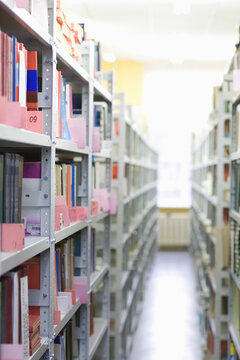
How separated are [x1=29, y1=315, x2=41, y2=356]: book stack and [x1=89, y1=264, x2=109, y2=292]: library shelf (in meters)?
0.82

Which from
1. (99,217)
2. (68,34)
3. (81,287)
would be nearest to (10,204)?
(68,34)

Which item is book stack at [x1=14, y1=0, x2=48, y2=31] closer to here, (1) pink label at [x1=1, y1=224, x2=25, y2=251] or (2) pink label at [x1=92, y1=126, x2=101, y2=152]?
(1) pink label at [x1=1, y1=224, x2=25, y2=251]

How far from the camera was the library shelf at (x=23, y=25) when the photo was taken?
4.40 ft

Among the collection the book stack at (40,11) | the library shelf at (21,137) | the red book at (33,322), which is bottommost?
the red book at (33,322)

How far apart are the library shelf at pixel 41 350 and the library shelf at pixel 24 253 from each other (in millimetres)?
330

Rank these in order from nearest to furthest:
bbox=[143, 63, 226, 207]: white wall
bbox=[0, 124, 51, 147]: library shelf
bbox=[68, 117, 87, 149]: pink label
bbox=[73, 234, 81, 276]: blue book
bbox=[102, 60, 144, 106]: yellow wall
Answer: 1. bbox=[0, 124, 51, 147]: library shelf
2. bbox=[68, 117, 87, 149]: pink label
3. bbox=[73, 234, 81, 276]: blue book
4. bbox=[102, 60, 144, 106]: yellow wall
5. bbox=[143, 63, 226, 207]: white wall

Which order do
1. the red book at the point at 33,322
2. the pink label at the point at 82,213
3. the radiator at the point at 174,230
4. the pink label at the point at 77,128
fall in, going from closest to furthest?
1. the red book at the point at 33,322
2. the pink label at the point at 77,128
3. the pink label at the point at 82,213
4. the radiator at the point at 174,230

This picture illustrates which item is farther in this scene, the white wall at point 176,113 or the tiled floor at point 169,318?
the white wall at point 176,113

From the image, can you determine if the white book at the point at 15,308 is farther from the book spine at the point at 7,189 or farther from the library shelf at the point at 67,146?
the library shelf at the point at 67,146

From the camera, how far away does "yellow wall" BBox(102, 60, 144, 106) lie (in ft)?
29.1

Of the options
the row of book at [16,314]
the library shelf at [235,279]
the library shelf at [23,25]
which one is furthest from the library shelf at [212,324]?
the library shelf at [23,25]

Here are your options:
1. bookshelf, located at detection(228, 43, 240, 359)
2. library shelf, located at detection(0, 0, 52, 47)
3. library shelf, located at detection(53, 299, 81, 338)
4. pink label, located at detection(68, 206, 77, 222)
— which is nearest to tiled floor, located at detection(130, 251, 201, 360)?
bookshelf, located at detection(228, 43, 240, 359)

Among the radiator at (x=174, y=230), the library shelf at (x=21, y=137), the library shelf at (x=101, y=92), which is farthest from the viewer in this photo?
the radiator at (x=174, y=230)

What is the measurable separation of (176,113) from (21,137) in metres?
8.35
